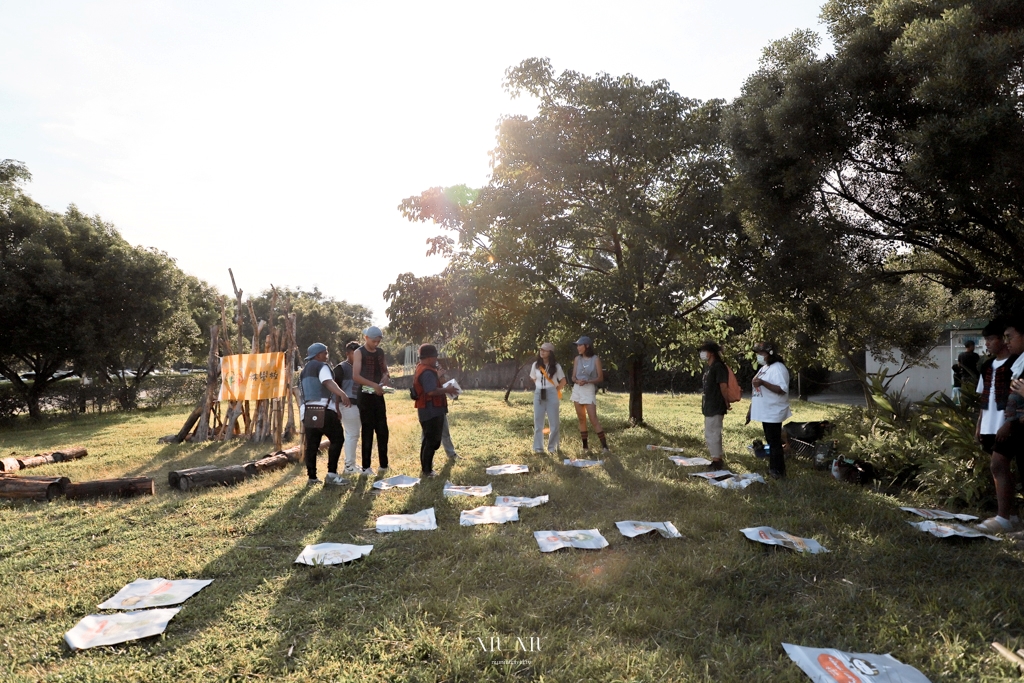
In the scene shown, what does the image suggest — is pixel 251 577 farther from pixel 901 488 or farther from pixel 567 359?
pixel 567 359

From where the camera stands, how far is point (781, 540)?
4633 millimetres

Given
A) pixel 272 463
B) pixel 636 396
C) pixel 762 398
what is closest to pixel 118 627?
pixel 272 463

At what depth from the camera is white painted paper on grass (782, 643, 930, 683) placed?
9.39 feet

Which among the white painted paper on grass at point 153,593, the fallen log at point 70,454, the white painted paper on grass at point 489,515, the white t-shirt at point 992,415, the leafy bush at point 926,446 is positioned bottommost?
the fallen log at point 70,454

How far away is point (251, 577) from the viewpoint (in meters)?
4.18

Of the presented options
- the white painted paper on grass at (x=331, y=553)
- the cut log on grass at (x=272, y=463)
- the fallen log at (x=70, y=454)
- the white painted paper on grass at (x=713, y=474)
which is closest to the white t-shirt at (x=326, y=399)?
the cut log on grass at (x=272, y=463)

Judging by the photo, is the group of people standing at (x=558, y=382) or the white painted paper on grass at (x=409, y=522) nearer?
the white painted paper on grass at (x=409, y=522)

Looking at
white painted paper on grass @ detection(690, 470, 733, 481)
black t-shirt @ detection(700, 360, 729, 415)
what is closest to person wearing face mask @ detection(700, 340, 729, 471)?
black t-shirt @ detection(700, 360, 729, 415)

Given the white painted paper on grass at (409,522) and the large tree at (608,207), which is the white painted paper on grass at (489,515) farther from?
the large tree at (608,207)

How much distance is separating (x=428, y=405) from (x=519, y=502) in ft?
6.84

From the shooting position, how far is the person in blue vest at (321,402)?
729 cm

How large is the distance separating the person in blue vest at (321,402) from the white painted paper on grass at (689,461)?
4522mm

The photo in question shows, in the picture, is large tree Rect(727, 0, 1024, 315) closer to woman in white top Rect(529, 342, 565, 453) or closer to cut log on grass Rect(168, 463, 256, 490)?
woman in white top Rect(529, 342, 565, 453)

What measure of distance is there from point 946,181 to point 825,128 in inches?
61.4
